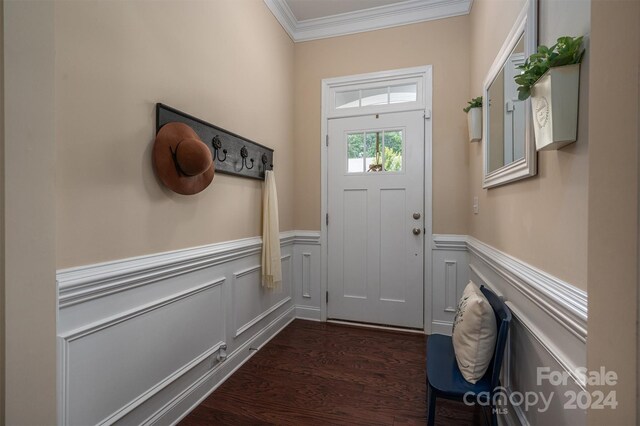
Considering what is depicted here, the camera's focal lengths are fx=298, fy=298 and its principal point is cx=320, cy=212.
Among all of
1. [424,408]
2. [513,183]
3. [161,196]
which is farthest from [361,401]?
[161,196]

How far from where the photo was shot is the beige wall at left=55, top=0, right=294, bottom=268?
3.59ft

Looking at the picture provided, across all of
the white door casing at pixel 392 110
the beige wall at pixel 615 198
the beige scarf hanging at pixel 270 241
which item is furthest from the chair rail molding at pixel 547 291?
the beige scarf hanging at pixel 270 241

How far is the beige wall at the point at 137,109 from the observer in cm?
109

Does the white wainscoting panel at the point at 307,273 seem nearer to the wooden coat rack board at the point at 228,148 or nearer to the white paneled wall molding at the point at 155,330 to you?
the white paneled wall molding at the point at 155,330

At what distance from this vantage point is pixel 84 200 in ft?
3.73

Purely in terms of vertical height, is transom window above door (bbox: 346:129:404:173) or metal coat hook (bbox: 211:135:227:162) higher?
transom window above door (bbox: 346:129:404:173)

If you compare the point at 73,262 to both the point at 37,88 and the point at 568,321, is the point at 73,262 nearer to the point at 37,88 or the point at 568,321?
the point at 37,88

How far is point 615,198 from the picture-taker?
1.62 ft

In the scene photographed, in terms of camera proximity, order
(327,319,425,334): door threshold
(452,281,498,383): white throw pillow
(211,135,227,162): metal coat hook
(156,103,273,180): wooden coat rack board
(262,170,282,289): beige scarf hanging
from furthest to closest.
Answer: (327,319,425,334): door threshold → (262,170,282,289): beige scarf hanging → (211,135,227,162): metal coat hook → (156,103,273,180): wooden coat rack board → (452,281,498,383): white throw pillow

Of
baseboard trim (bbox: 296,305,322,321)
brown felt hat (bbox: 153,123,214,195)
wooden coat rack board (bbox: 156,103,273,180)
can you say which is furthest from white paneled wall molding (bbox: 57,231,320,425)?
baseboard trim (bbox: 296,305,322,321)

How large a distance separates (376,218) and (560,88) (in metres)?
2.06

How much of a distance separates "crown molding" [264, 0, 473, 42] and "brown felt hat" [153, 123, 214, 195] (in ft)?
5.85

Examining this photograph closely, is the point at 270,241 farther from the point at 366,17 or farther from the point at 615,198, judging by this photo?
the point at 366,17

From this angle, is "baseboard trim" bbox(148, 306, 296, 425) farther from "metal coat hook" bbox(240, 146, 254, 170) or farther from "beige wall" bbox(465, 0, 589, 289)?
"beige wall" bbox(465, 0, 589, 289)
